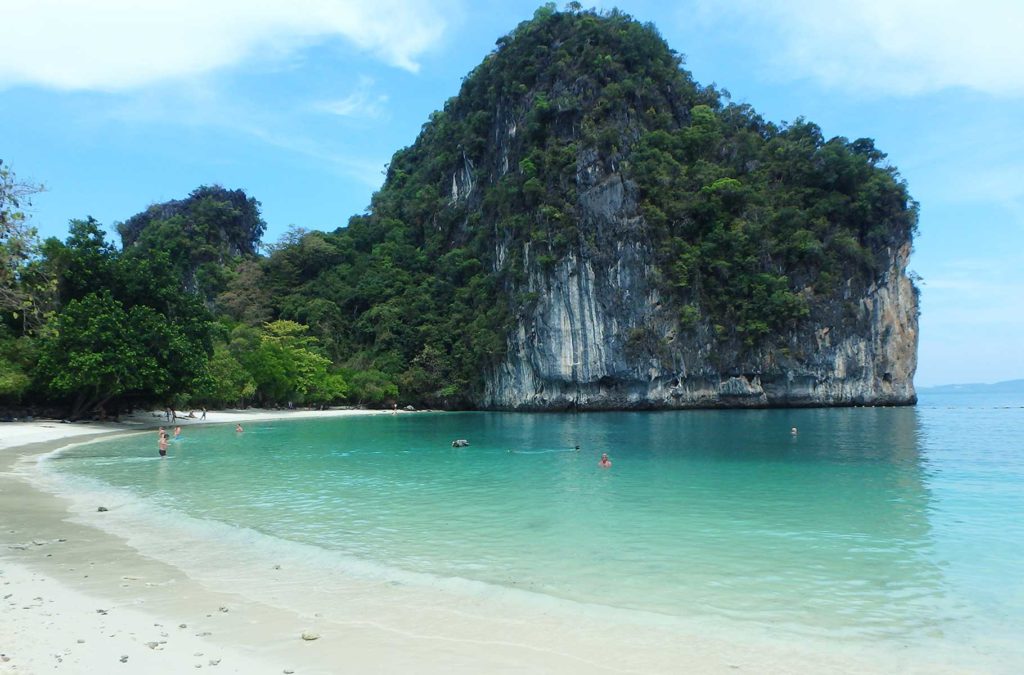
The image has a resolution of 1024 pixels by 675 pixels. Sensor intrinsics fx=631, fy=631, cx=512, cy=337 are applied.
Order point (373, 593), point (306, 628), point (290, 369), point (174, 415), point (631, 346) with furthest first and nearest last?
point (631, 346) < point (290, 369) < point (174, 415) < point (373, 593) < point (306, 628)

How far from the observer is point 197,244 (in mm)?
71188

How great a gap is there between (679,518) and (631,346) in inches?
1535

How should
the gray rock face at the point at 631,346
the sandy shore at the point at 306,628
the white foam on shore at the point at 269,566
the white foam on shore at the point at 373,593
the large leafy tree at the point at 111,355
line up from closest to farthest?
1. the sandy shore at the point at 306,628
2. the white foam on shore at the point at 373,593
3. the white foam on shore at the point at 269,566
4. the large leafy tree at the point at 111,355
5. the gray rock face at the point at 631,346

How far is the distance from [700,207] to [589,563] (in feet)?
154

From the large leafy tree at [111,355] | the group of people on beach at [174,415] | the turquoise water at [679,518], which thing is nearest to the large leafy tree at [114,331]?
the large leafy tree at [111,355]

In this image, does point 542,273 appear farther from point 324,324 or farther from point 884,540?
point 884,540

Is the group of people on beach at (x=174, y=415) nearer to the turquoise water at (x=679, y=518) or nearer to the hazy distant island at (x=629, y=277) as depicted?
the hazy distant island at (x=629, y=277)

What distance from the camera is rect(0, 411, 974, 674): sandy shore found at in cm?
481

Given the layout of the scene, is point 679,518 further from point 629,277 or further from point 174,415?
point 629,277

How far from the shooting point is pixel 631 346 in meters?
49.2

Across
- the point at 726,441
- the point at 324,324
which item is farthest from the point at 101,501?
the point at 324,324

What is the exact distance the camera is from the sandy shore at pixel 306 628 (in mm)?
4809

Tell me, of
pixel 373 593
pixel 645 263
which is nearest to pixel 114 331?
pixel 373 593

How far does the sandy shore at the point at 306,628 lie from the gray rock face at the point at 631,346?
43050 mm
